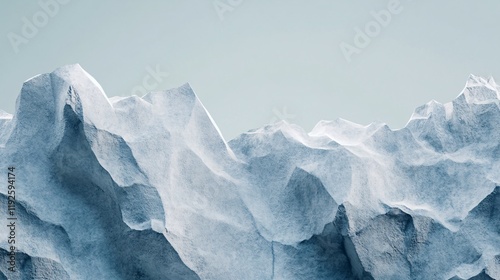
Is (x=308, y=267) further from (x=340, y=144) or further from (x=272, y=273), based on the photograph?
(x=340, y=144)

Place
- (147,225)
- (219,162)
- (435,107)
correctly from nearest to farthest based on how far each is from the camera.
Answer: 1. (147,225)
2. (219,162)
3. (435,107)

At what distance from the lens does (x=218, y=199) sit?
7.24 m

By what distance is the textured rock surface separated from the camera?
21.7 feet

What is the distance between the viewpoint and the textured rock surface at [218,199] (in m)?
6.62

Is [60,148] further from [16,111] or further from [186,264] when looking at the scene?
[186,264]

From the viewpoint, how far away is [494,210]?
22.8 feet

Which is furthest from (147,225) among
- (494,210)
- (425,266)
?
(494,210)

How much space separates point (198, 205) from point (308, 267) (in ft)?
4.43

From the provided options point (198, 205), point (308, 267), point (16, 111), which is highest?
point (16, 111)

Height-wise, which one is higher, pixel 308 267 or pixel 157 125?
pixel 157 125

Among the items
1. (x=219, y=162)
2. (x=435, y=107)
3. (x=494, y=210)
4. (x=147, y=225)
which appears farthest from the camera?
(x=435, y=107)

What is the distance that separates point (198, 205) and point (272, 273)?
108 centimetres

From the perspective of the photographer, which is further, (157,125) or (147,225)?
(157,125)

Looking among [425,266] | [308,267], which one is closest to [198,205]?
[308,267]
